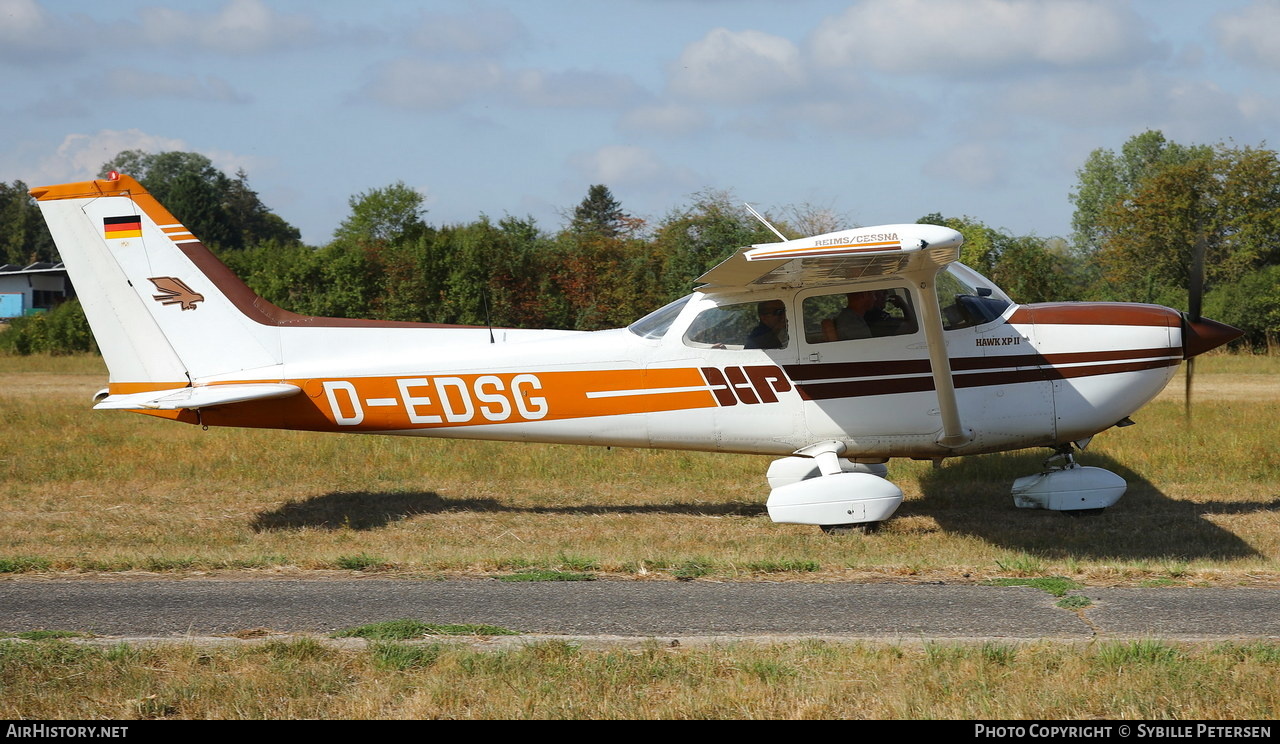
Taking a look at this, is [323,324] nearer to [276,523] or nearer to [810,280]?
[276,523]

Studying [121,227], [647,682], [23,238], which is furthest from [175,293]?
[23,238]

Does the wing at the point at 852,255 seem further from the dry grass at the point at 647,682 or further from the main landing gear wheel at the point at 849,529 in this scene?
the dry grass at the point at 647,682

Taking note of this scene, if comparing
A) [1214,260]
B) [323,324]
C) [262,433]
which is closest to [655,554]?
[323,324]

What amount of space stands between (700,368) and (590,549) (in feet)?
6.01

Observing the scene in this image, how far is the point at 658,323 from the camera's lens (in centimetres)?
914

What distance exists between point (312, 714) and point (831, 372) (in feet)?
18.0

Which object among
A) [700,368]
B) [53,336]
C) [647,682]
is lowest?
[647,682]

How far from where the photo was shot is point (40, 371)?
77.9 feet

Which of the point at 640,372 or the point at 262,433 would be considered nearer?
the point at 640,372

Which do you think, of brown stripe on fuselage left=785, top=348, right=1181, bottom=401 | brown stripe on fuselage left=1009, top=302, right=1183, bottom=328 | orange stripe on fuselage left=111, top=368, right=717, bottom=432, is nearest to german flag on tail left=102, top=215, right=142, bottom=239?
orange stripe on fuselage left=111, top=368, right=717, bottom=432

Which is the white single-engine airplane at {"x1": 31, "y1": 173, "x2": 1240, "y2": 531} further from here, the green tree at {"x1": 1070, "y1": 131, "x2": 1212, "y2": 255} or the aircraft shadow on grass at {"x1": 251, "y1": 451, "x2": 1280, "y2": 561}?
the green tree at {"x1": 1070, "y1": 131, "x2": 1212, "y2": 255}

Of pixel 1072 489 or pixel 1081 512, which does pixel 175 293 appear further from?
pixel 1081 512

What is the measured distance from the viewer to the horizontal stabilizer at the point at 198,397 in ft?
28.3

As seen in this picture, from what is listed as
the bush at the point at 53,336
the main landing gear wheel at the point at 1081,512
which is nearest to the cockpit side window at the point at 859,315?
the main landing gear wheel at the point at 1081,512
